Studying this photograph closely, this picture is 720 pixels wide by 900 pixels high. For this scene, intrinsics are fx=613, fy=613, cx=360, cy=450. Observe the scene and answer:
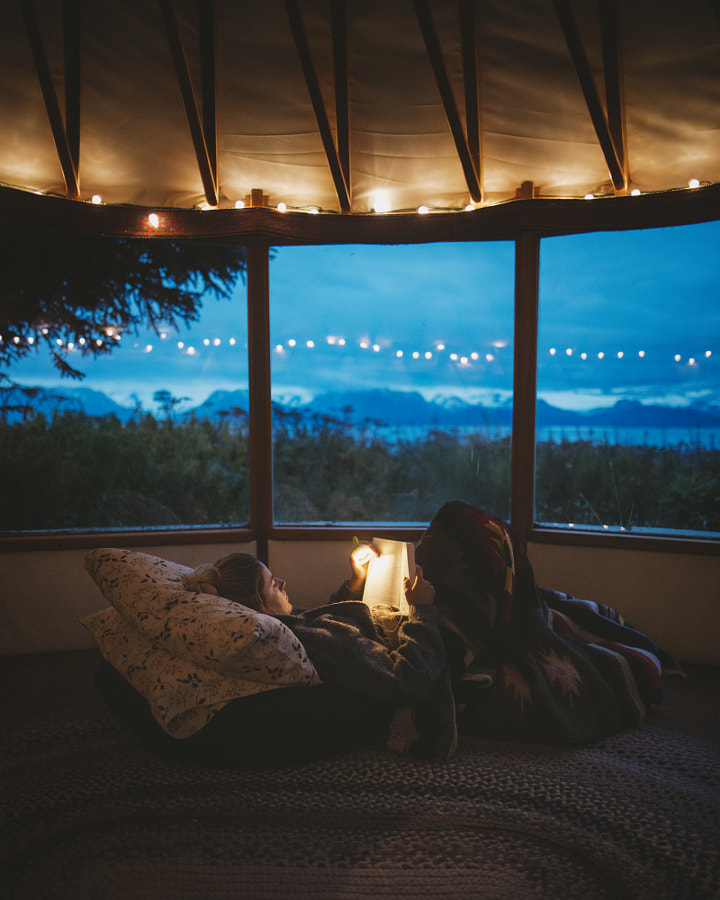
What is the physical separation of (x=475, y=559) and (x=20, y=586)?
257 cm

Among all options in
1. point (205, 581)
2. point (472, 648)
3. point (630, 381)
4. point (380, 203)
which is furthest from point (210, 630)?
point (630, 381)

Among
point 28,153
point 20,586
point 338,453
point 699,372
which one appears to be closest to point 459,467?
point 338,453

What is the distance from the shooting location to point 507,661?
2385mm

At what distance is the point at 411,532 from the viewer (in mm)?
3820

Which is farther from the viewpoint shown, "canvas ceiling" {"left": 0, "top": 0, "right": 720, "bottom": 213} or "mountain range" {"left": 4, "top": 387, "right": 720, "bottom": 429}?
"mountain range" {"left": 4, "top": 387, "right": 720, "bottom": 429}

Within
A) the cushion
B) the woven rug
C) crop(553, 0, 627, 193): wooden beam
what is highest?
crop(553, 0, 627, 193): wooden beam

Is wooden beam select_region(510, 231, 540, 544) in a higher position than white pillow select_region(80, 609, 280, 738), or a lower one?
higher

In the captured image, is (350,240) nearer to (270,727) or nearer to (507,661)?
(507,661)

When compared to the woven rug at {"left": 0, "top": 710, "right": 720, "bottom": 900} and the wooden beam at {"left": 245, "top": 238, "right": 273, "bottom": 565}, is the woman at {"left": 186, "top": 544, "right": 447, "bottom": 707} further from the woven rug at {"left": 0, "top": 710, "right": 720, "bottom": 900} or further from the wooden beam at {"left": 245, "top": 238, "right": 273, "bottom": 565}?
the wooden beam at {"left": 245, "top": 238, "right": 273, "bottom": 565}

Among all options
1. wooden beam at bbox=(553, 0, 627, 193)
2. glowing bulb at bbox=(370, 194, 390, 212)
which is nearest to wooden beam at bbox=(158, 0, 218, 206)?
glowing bulb at bbox=(370, 194, 390, 212)

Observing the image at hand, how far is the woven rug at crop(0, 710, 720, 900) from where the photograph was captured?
1.59 m

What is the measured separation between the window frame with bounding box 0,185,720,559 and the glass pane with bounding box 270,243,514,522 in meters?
0.10

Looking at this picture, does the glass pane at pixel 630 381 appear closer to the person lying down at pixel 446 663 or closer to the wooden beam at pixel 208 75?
the person lying down at pixel 446 663

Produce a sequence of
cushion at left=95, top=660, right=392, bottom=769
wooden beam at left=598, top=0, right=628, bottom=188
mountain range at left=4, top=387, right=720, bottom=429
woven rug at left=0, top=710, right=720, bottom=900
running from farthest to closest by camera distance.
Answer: mountain range at left=4, top=387, right=720, bottom=429 → wooden beam at left=598, top=0, right=628, bottom=188 → cushion at left=95, top=660, right=392, bottom=769 → woven rug at left=0, top=710, right=720, bottom=900
